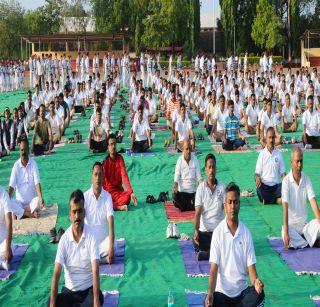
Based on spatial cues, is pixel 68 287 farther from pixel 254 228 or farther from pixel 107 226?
pixel 254 228

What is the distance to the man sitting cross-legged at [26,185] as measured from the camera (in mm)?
9242

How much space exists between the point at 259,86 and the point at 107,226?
16.9m

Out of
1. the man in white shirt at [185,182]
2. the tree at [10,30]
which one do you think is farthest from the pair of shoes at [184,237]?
the tree at [10,30]

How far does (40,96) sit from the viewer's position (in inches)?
815

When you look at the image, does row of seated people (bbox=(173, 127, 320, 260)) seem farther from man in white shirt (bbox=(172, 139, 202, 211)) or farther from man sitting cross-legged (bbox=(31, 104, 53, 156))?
man sitting cross-legged (bbox=(31, 104, 53, 156))

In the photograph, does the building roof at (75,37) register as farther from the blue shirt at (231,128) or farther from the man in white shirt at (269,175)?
the man in white shirt at (269,175)

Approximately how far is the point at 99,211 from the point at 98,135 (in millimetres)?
7477

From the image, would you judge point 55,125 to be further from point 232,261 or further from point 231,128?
point 232,261

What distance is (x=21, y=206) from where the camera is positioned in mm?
9406

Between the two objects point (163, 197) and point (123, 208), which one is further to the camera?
point (163, 197)

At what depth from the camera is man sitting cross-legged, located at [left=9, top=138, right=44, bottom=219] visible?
9.24 m

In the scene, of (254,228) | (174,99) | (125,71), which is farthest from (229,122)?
(125,71)

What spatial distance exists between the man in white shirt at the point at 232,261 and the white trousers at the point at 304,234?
256cm

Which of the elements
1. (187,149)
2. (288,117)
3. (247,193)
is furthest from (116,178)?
(288,117)
